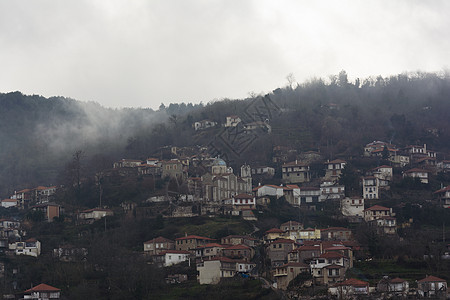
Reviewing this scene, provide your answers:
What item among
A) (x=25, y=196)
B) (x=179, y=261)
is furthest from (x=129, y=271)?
(x=25, y=196)

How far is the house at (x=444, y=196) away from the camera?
84831 mm

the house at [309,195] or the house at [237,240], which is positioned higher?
the house at [309,195]

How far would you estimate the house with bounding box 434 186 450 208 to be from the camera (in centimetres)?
8483

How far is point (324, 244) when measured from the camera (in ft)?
228

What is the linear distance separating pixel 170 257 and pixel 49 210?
21702 millimetres

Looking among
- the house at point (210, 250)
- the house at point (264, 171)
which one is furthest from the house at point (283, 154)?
the house at point (210, 250)

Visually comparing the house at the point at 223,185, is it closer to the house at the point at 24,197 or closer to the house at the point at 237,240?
the house at the point at 237,240

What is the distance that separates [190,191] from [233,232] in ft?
49.8

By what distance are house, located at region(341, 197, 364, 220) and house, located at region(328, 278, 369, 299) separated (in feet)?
79.9

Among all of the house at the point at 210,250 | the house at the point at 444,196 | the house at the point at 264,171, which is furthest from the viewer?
the house at the point at 264,171

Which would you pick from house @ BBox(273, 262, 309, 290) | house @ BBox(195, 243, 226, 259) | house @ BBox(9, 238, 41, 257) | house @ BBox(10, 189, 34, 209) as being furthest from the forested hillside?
house @ BBox(273, 262, 309, 290)

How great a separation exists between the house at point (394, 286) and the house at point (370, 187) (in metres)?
29.8

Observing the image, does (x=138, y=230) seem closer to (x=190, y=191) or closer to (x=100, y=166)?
(x=190, y=191)

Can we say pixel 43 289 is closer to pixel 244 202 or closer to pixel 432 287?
pixel 244 202
